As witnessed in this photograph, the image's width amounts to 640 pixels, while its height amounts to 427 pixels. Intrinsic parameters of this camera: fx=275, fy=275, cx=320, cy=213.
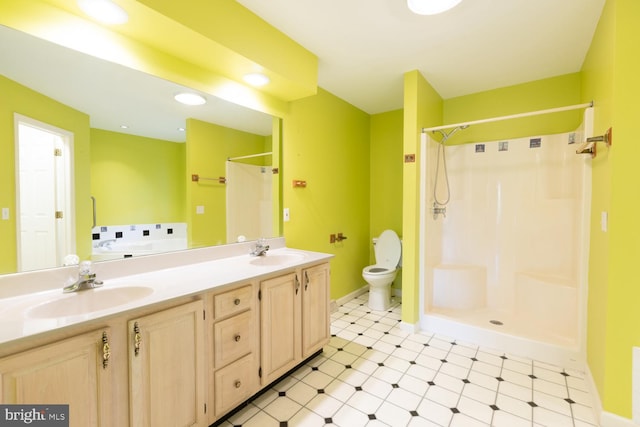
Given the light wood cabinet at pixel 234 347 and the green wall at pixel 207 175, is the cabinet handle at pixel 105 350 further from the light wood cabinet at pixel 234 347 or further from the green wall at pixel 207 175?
the green wall at pixel 207 175

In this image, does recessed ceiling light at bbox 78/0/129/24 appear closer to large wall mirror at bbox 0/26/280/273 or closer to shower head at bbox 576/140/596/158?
large wall mirror at bbox 0/26/280/273

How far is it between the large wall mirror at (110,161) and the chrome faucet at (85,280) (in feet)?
0.50

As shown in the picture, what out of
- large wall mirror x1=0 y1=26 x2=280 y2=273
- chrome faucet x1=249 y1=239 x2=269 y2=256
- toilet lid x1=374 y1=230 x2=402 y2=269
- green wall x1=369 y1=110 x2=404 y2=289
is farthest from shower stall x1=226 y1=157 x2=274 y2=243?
green wall x1=369 y1=110 x2=404 y2=289

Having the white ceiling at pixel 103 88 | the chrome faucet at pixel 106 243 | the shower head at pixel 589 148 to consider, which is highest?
the white ceiling at pixel 103 88

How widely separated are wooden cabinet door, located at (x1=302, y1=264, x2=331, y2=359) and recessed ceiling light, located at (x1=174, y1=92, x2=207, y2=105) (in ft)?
4.85

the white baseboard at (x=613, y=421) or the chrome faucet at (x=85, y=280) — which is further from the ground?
the chrome faucet at (x=85, y=280)

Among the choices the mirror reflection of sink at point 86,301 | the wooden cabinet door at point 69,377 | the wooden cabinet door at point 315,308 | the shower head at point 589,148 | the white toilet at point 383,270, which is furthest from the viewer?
the white toilet at point 383,270

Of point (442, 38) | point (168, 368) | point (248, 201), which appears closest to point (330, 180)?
point (248, 201)

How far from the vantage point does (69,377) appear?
39.6 inches

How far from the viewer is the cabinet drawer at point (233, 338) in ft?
4.90

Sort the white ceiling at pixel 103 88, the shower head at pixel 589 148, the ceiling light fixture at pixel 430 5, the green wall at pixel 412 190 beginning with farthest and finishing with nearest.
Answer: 1. the green wall at pixel 412 190
2. the shower head at pixel 589 148
3. the ceiling light fixture at pixel 430 5
4. the white ceiling at pixel 103 88

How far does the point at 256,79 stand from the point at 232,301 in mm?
1659

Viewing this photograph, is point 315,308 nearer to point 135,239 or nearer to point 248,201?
point 248,201

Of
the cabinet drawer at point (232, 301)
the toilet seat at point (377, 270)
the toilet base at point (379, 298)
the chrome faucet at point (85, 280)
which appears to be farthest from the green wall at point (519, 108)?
the chrome faucet at point (85, 280)
